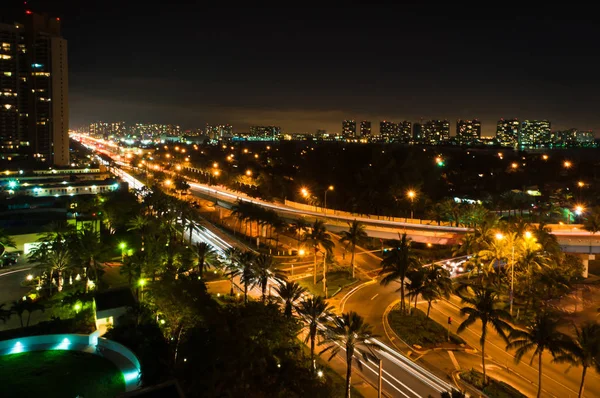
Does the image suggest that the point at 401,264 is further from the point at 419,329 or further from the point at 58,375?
the point at 58,375

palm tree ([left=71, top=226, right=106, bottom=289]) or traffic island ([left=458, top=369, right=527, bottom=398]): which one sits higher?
palm tree ([left=71, top=226, right=106, bottom=289])

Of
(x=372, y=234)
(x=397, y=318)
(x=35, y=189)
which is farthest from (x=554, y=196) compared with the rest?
(x=35, y=189)

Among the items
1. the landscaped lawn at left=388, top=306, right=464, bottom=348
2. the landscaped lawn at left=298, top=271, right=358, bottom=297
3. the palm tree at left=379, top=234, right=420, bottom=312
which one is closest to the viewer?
the landscaped lawn at left=388, top=306, right=464, bottom=348

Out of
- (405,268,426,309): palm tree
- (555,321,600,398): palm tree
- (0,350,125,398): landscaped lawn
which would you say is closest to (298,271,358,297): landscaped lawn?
(405,268,426,309): palm tree

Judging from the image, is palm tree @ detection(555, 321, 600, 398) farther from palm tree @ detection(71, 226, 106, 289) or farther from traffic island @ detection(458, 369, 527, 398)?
palm tree @ detection(71, 226, 106, 289)

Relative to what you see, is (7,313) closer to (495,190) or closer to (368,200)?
(368,200)

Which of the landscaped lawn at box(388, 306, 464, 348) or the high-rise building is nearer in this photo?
the landscaped lawn at box(388, 306, 464, 348)
